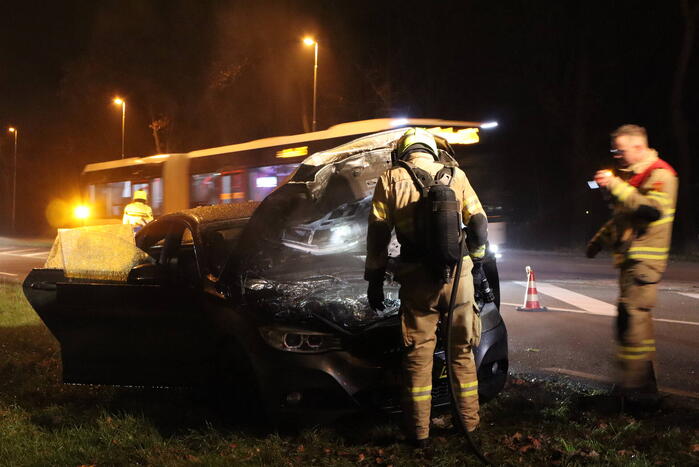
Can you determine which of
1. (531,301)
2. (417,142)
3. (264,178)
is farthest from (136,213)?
(417,142)

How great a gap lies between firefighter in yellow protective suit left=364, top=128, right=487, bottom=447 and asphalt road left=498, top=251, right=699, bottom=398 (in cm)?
208

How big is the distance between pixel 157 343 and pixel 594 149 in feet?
71.0

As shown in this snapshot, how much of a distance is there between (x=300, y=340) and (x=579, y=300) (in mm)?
7032

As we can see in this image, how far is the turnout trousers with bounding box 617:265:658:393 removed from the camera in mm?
4395

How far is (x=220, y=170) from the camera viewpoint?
735 inches

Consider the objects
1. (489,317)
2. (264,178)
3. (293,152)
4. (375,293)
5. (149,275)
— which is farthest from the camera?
(264,178)

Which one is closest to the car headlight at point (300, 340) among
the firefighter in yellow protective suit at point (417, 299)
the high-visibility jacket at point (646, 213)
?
the firefighter in yellow protective suit at point (417, 299)

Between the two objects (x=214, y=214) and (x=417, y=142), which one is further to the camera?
(x=214, y=214)

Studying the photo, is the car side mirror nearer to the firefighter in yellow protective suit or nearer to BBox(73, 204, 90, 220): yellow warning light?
the firefighter in yellow protective suit

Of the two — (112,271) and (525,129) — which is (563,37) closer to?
(525,129)

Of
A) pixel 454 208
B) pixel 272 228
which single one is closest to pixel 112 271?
pixel 272 228

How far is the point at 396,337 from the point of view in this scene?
433 centimetres

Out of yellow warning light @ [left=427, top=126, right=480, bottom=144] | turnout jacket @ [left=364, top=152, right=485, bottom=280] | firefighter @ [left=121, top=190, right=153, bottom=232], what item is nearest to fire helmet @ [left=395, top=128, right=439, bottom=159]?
turnout jacket @ [left=364, top=152, right=485, bottom=280]

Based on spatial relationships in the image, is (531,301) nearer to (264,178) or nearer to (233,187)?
(264,178)
